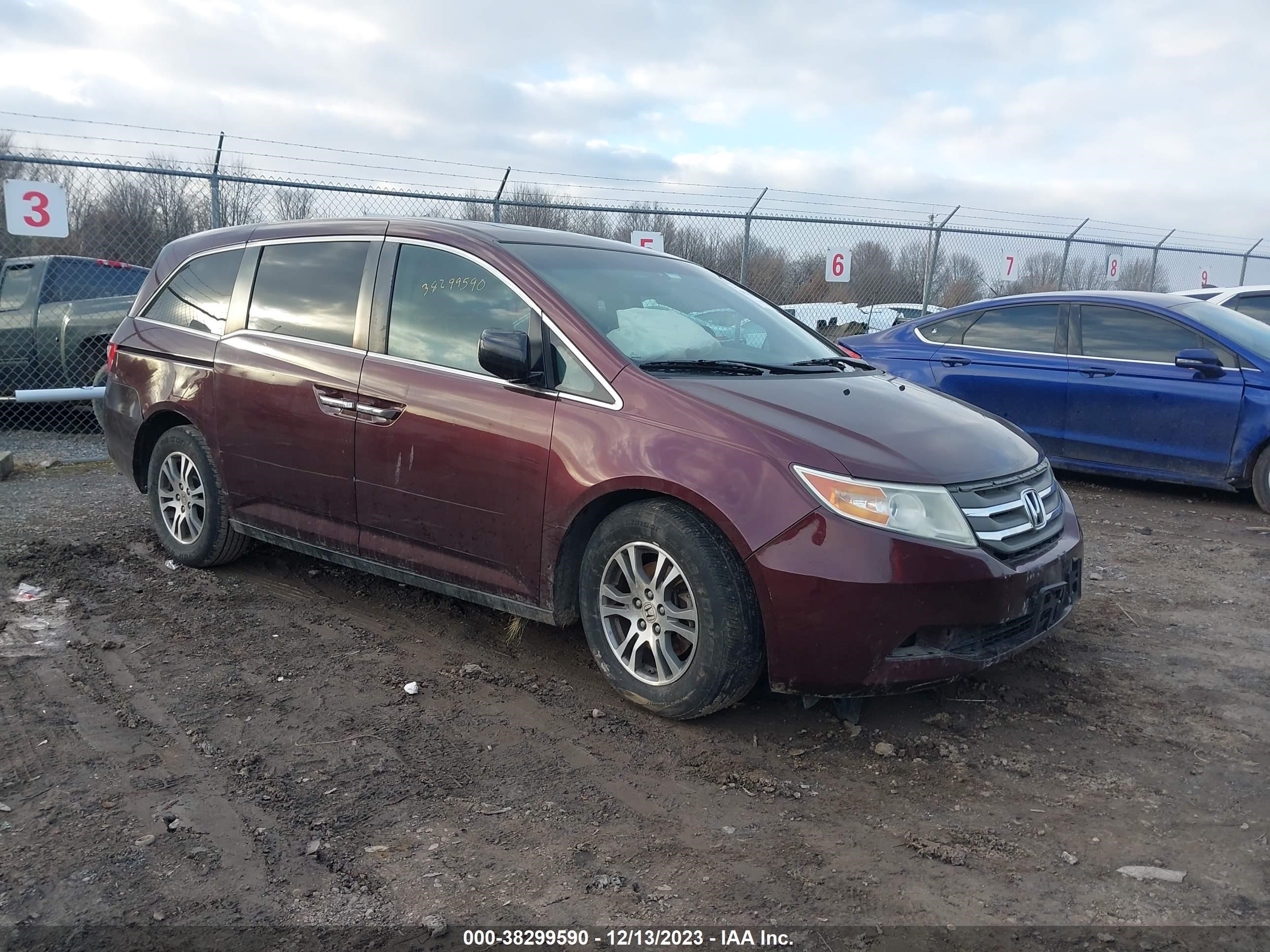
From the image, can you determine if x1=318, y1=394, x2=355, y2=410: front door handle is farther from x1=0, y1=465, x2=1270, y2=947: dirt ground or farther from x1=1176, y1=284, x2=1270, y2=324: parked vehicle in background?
x1=1176, y1=284, x2=1270, y2=324: parked vehicle in background

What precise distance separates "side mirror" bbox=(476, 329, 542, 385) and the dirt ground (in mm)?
1238

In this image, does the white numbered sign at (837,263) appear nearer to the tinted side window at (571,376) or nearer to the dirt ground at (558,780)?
the dirt ground at (558,780)

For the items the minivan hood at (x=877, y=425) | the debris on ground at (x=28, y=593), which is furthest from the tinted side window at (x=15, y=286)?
the minivan hood at (x=877, y=425)

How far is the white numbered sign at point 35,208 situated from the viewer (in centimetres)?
810

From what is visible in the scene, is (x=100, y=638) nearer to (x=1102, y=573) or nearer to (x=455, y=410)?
(x=455, y=410)

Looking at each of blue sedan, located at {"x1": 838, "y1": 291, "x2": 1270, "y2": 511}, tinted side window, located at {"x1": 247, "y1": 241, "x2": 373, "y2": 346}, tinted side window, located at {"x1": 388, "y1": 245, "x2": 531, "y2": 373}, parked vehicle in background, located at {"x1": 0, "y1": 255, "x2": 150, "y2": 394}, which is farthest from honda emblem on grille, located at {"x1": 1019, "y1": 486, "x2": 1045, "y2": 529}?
parked vehicle in background, located at {"x1": 0, "y1": 255, "x2": 150, "y2": 394}

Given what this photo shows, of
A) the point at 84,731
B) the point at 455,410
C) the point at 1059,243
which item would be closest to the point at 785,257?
the point at 1059,243

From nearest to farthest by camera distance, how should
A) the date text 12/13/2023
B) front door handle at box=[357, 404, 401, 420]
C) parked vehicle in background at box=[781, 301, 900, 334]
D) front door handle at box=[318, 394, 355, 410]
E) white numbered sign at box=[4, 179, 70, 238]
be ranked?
the date text 12/13/2023
front door handle at box=[357, 404, 401, 420]
front door handle at box=[318, 394, 355, 410]
white numbered sign at box=[4, 179, 70, 238]
parked vehicle in background at box=[781, 301, 900, 334]

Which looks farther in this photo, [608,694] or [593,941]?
[608,694]

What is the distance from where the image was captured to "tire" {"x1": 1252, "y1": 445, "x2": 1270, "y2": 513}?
22.6ft

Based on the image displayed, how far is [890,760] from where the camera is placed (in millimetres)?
3434

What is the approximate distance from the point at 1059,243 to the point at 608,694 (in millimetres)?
14245

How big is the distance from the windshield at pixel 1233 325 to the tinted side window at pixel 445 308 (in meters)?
5.60

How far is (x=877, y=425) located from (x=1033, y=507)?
0.67 metres
